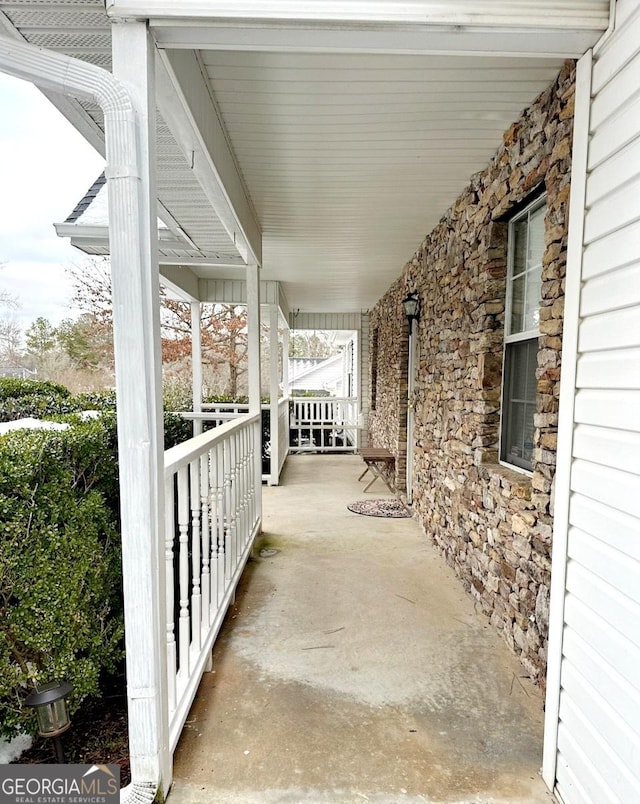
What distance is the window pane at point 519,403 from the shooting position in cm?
248

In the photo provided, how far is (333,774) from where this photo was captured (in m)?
1.58

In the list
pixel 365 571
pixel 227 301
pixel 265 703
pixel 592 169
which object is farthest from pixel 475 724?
pixel 227 301

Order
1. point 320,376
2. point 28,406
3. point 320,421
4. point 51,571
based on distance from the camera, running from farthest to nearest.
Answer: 1. point 320,376
2. point 320,421
3. point 28,406
4. point 51,571

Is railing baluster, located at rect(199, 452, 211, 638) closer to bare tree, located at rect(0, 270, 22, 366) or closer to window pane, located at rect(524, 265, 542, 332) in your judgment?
window pane, located at rect(524, 265, 542, 332)

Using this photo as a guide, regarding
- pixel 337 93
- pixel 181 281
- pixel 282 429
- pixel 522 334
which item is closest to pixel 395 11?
pixel 337 93

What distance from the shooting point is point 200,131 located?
1.98m

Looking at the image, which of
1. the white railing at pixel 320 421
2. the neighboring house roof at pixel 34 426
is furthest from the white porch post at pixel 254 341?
the white railing at pixel 320 421

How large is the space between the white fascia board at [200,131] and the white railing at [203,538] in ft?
4.60

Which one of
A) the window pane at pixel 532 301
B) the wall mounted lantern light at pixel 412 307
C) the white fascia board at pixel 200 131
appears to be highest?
the white fascia board at pixel 200 131

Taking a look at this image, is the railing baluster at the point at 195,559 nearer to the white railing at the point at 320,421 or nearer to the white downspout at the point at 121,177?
the white downspout at the point at 121,177

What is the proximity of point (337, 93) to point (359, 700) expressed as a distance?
9.26 ft

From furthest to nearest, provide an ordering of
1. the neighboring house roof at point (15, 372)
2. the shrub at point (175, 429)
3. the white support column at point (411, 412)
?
the neighboring house roof at point (15, 372) → the white support column at point (411, 412) → the shrub at point (175, 429)

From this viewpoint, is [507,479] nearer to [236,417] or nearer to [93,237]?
[236,417]

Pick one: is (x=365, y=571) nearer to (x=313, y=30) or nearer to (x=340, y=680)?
(x=340, y=680)
